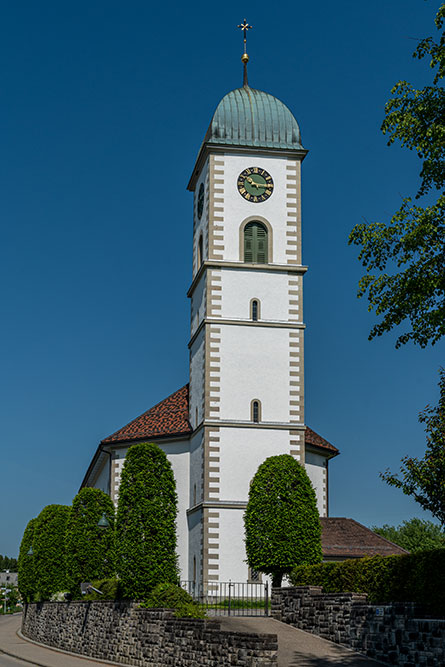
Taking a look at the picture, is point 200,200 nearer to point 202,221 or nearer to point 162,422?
point 202,221

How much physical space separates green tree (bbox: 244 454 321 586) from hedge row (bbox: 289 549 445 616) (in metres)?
5.55

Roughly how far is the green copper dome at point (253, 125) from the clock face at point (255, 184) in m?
1.27

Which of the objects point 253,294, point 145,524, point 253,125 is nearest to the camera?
point 145,524

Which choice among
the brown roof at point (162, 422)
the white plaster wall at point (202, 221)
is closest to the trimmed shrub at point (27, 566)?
the brown roof at point (162, 422)

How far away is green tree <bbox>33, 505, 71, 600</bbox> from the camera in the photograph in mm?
42688

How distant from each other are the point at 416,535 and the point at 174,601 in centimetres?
5296

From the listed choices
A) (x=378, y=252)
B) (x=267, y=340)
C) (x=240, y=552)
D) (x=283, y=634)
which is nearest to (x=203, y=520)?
(x=240, y=552)

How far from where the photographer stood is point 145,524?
2856 centimetres

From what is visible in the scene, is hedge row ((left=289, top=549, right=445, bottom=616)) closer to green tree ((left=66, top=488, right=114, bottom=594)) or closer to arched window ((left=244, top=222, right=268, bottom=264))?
green tree ((left=66, top=488, right=114, bottom=594))

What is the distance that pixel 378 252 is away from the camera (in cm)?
1812

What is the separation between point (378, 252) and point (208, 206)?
25.8m

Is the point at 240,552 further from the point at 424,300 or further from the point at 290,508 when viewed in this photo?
the point at 424,300

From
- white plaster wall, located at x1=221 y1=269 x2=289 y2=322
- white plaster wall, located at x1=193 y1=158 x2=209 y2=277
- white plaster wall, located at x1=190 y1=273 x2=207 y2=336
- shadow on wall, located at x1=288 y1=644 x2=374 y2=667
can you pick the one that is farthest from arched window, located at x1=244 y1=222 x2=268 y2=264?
shadow on wall, located at x1=288 y1=644 x2=374 y2=667

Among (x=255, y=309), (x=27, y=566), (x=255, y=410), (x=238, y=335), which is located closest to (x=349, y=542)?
(x=255, y=410)
